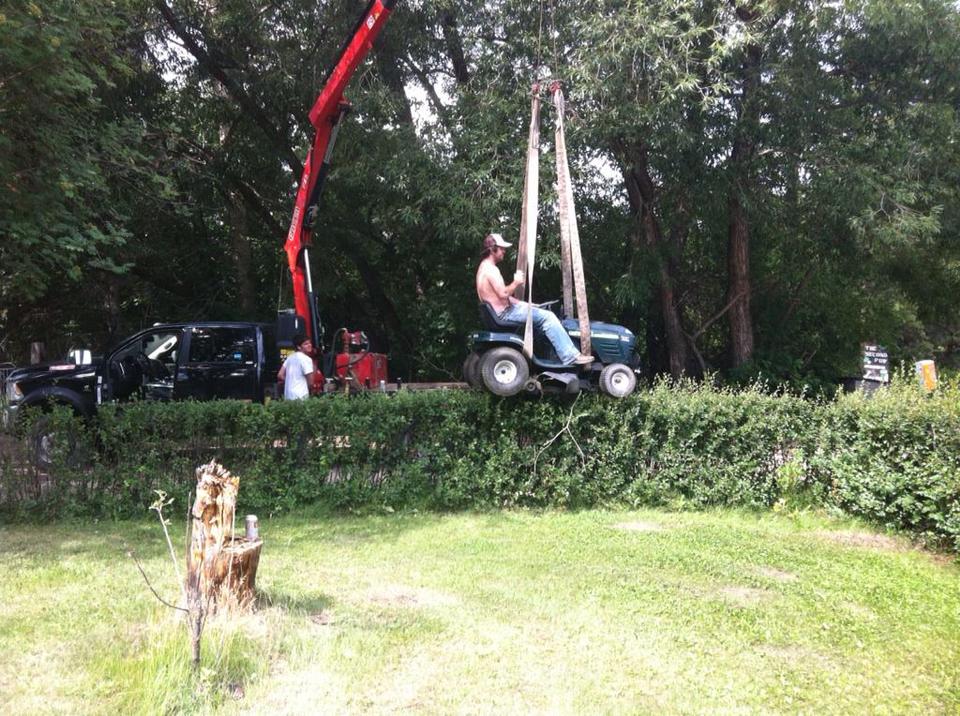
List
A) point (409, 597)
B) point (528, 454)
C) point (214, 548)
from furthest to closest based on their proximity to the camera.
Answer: point (528, 454), point (409, 597), point (214, 548)

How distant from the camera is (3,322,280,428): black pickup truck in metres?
10.1

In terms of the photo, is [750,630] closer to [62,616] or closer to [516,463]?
[516,463]

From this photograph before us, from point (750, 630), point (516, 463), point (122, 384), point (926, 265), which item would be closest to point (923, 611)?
point (750, 630)

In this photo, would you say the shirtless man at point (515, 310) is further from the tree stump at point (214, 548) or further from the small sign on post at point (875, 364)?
the small sign on post at point (875, 364)

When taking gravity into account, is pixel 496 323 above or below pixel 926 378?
above

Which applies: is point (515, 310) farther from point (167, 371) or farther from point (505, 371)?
point (167, 371)

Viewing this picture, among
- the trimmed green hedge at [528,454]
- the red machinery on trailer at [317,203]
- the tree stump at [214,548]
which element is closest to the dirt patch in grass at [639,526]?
the trimmed green hedge at [528,454]

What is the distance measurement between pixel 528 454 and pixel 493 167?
5652 mm

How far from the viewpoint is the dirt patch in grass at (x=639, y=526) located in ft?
24.6

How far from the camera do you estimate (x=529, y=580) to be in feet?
19.0

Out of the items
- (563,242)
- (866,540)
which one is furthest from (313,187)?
(866,540)

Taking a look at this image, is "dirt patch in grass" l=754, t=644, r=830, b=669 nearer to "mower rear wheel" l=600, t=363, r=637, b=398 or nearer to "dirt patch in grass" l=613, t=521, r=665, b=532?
"dirt patch in grass" l=613, t=521, r=665, b=532

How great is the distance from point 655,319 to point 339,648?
13.6 m

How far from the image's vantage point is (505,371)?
7562 millimetres
